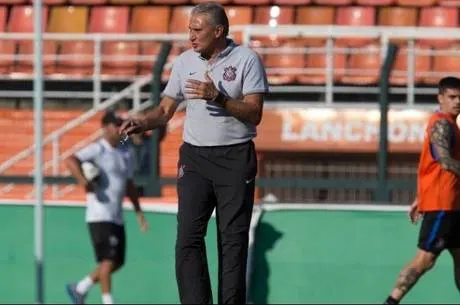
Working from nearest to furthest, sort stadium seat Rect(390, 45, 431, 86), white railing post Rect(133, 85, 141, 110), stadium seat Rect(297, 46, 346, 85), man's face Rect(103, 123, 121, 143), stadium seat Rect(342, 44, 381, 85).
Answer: man's face Rect(103, 123, 121, 143) < white railing post Rect(133, 85, 141, 110) < stadium seat Rect(390, 45, 431, 86) < stadium seat Rect(342, 44, 381, 85) < stadium seat Rect(297, 46, 346, 85)

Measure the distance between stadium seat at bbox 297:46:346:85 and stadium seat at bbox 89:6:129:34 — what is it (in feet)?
8.88

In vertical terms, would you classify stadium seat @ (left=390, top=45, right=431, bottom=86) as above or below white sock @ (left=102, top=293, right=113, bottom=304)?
above

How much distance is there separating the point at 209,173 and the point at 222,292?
609 millimetres

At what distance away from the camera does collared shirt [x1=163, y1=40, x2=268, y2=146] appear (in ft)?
25.2

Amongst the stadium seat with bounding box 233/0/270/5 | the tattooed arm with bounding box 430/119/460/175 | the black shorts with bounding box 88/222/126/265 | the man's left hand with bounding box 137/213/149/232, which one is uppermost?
the stadium seat with bounding box 233/0/270/5

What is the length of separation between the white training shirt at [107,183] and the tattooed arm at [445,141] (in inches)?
126

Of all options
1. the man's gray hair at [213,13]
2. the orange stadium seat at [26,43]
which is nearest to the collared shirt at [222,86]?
the man's gray hair at [213,13]

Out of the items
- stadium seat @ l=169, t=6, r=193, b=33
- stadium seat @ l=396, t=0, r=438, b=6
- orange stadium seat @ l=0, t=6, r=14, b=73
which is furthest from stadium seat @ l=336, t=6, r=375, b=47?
orange stadium seat @ l=0, t=6, r=14, b=73

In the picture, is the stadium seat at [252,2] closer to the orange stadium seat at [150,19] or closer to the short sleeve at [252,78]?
the orange stadium seat at [150,19]

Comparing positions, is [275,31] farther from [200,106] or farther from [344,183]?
[200,106]

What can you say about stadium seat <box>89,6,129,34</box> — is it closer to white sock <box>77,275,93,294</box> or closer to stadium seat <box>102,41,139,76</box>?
stadium seat <box>102,41,139,76</box>

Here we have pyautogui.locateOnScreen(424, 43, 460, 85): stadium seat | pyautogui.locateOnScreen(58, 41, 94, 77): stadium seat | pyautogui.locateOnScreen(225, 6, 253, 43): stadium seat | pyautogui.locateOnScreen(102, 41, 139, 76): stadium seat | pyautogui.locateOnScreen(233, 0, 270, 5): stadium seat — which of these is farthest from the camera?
pyautogui.locateOnScreen(233, 0, 270, 5): stadium seat

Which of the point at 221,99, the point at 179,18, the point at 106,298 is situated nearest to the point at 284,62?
the point at 179,18

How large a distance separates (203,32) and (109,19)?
1148cm
